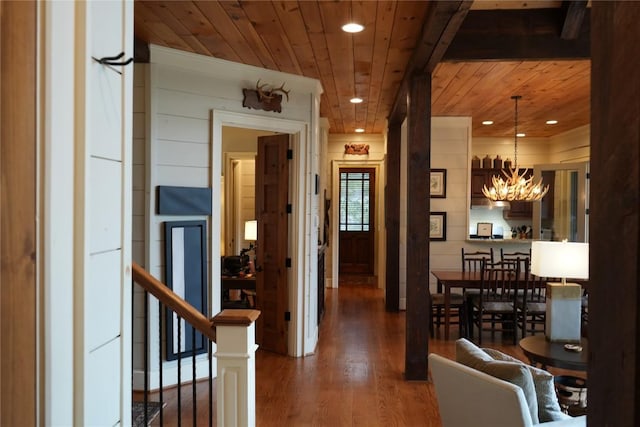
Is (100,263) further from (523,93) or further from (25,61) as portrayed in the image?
(523,93)

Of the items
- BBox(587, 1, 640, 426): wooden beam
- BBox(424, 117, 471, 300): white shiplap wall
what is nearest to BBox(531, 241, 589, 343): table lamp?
BBox(587, 1, 640, 426): wooden beam

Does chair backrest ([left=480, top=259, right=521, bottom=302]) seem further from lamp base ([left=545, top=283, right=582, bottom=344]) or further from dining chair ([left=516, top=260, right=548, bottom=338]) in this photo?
lamp base ([left=545, top=283, right=582, bottom=344])

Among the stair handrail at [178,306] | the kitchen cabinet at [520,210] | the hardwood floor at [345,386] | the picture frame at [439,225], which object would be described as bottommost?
the hardwood floor at [345,386]

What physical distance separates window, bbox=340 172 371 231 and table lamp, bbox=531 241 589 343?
699cm

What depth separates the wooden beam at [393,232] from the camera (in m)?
7.22

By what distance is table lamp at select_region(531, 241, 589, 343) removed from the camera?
3.40 meters

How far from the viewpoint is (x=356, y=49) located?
3977 millimetres

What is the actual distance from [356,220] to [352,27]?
7.28m

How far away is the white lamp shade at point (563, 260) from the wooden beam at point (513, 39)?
1.49m

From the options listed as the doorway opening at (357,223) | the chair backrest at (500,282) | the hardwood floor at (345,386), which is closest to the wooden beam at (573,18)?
the chair backrest at (500,282)

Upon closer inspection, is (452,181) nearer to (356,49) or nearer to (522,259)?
(522,259)

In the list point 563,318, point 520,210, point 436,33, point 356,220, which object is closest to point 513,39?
point 436,33

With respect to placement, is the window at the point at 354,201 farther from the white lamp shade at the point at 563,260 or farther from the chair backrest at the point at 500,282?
the white lamp shade at the point at 563,260

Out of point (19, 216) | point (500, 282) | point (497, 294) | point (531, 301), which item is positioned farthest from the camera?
point (497, 294)
